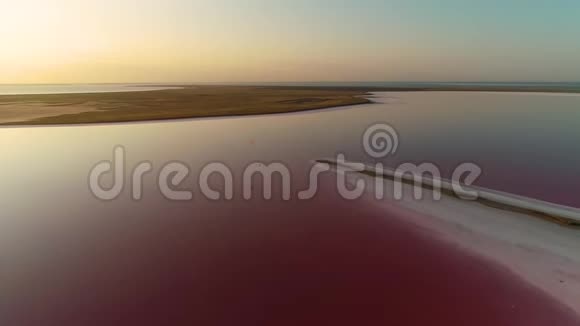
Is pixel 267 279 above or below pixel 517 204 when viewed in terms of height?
below

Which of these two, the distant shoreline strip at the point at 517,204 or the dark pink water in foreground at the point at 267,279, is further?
the distant shoreline strip at the point at 517,204

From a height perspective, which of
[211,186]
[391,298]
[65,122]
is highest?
[65,122]

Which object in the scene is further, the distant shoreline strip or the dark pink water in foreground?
the distant shoreline strip

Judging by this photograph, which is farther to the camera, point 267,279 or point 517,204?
point 517,204

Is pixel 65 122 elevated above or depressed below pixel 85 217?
above

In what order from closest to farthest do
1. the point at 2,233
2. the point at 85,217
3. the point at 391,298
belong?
the point at 391,298 < the point at 2,233 < the point at 85,217

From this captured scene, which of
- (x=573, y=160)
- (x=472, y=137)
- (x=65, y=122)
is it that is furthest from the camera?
(x=65, y=122)

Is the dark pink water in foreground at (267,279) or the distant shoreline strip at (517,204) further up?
the distant shoreline strip at (517,204)

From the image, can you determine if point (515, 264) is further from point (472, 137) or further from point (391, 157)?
point (472, 137)

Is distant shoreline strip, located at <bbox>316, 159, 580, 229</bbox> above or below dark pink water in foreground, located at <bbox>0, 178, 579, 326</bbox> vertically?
above

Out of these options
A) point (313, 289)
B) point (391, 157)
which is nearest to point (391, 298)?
point (313, 289)

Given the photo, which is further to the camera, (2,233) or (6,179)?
(6,179)
